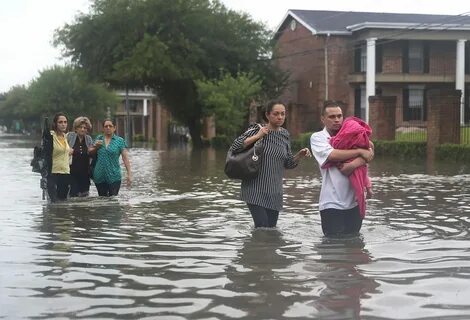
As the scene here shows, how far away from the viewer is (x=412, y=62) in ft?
154

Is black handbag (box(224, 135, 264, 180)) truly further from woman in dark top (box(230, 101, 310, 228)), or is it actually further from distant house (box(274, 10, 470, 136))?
distant house (box(274, 10, 470, 136))

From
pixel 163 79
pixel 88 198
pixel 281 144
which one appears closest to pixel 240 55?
pixel 163 79

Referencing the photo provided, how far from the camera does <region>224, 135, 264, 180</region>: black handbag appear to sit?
7.45 meters

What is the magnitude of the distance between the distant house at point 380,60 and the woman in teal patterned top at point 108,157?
33.1 meters

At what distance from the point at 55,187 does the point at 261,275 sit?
20.7ft

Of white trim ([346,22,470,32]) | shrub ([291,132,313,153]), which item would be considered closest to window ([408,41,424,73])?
white trim ([346,22,470,32])

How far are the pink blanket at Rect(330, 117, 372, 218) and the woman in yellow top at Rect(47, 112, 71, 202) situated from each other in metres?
5.82

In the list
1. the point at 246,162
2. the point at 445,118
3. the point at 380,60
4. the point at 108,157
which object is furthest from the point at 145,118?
the point at 246,162

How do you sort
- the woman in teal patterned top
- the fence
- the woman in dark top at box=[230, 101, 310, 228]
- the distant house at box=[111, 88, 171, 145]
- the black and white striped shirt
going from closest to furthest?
the woman in dark top at box=[230, 101, 310, 228], the black and white striped shirt, the woman in teal patterned top, the fence, the distant house at box=[111, 88, 171, 145]

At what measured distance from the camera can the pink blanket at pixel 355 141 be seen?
671 cm

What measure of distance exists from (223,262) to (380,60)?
1638 inches

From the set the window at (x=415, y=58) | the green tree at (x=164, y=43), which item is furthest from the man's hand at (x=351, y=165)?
the window at (x=415, y=58)

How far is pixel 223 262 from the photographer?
6.77 metres

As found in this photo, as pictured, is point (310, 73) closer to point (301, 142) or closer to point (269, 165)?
point (301, 142)
